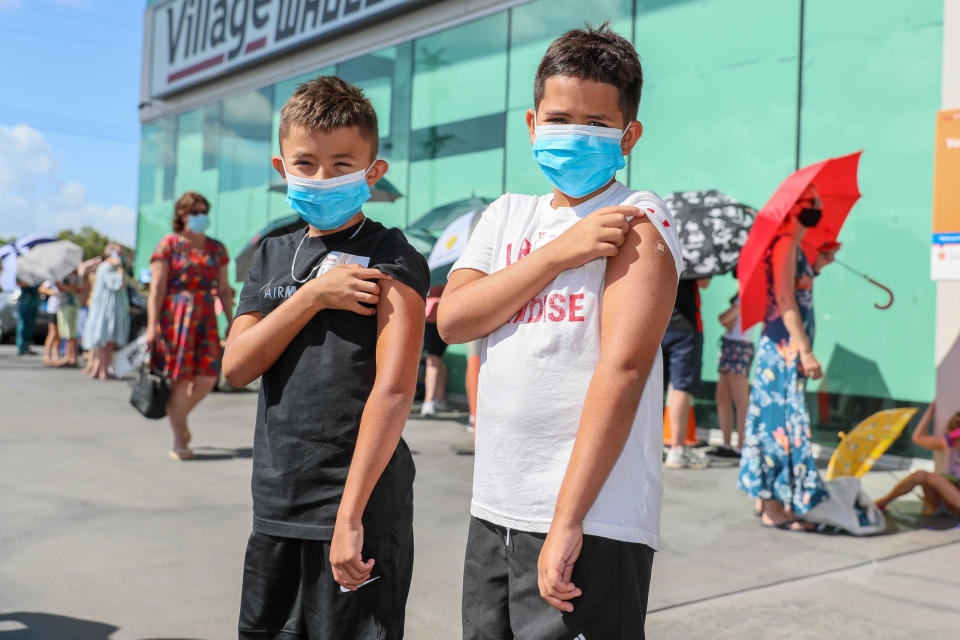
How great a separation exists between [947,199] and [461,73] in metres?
7.25

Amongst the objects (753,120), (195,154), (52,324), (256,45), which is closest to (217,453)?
(753,120)

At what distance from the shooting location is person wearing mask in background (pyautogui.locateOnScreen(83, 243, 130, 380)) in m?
13.1

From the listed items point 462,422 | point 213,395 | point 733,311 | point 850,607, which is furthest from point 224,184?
point 850,607

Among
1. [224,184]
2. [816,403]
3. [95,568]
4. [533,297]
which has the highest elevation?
[224,184]

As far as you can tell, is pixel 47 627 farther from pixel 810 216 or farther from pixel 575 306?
pixel 810 216

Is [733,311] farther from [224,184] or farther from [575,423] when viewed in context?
[224,184]

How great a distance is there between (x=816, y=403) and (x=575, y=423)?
22.5ft

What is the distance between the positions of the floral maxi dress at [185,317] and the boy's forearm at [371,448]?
189 inches

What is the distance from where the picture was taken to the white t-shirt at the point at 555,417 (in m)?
1.69

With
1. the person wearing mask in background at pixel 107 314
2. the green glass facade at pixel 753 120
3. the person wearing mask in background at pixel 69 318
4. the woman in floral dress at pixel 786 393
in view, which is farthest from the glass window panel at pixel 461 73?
the woman in floral dress at pixel 786 393

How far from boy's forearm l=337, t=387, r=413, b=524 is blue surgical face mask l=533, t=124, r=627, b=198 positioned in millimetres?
581

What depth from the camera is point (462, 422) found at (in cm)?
933

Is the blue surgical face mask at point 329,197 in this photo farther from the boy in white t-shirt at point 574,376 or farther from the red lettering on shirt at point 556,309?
the red lettering on shirt at point 556,309

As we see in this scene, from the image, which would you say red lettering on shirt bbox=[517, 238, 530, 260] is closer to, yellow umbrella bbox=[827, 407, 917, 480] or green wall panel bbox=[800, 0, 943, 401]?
yellow umbrella bbox=[827, 407, 917, 480]
